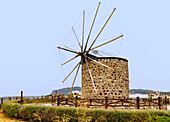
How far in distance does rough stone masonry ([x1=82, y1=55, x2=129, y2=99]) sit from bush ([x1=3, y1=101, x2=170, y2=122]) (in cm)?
580

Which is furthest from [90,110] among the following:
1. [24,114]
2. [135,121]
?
[24,114]

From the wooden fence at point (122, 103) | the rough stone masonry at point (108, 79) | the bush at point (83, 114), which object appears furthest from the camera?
the rough stone masonry at point (108, 79)

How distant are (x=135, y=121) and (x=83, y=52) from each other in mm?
9855

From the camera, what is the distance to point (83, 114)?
871 centimetres

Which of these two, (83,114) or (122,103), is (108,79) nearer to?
(122,103)

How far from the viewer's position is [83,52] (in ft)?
54.8

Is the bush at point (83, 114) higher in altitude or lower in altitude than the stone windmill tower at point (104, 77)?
lower

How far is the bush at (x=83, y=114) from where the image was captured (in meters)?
7.96

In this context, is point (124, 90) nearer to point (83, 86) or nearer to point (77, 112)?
point (83, 86)

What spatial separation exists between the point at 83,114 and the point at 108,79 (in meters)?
6.41

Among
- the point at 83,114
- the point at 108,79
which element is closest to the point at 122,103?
the point at 108,79

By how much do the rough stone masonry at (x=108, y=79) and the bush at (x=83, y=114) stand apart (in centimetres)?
580

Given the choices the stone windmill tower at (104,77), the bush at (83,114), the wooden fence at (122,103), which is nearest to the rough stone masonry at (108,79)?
the stone windmill tower at (104,77)

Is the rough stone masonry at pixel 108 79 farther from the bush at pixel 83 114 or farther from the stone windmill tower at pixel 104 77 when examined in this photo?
the bush at pixel 83 114
